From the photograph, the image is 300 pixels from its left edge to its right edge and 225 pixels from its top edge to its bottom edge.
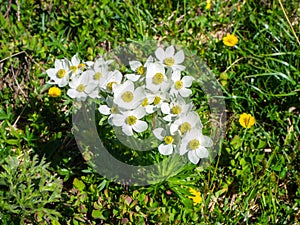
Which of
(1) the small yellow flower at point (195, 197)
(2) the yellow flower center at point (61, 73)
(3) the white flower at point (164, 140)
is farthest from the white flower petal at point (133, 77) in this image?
(1) the small yellow flower at point (195, 197)

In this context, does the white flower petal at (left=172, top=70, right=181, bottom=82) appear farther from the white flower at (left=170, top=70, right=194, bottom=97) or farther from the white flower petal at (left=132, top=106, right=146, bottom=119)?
the white flower petal at (left=132, top=106, right=146, bottom=119)

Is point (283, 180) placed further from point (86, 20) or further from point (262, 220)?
point (86, 20)

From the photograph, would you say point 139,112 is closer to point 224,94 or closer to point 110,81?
point 110,81

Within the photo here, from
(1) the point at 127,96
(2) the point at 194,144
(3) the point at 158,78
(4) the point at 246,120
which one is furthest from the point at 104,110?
(4) the point at 246,120

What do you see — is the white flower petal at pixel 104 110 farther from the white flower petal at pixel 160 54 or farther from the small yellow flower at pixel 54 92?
the small yellow flower at pixel 54 92

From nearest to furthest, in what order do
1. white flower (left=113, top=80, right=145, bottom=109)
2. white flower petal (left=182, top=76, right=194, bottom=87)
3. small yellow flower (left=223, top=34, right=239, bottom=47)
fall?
1. white flower (left=113, top=80, right=145, bottom=109)
2. white flower petal (left=182, top=76, right=194, bottom=87)
3. small yellow flower (left=223, top=34, right=239, bottom=47)

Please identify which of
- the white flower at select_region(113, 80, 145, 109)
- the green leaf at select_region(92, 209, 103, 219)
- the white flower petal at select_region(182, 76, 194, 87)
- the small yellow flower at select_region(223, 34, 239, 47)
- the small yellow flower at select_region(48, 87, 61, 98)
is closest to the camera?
the white flower at select_region(113, 80, 145, 109)

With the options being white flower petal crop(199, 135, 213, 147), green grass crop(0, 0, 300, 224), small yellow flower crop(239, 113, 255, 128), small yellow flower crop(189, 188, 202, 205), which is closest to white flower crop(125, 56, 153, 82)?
white flower petal crop(199, 135, 213, 147)
